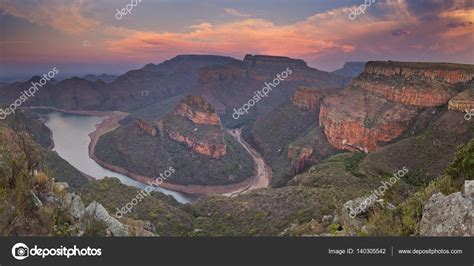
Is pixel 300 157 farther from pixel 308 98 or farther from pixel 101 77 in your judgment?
pixel 101 77

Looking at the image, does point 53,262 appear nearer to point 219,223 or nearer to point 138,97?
point 219,223

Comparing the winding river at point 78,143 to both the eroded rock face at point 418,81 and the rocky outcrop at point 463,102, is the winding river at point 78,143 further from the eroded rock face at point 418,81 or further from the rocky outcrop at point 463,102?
the rocky outcrop at point 463,102

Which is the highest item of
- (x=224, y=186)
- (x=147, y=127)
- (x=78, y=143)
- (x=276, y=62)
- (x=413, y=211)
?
(x=276, y=62)

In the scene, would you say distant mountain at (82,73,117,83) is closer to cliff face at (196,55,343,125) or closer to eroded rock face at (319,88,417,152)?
cliff face at (196,55,343,125)

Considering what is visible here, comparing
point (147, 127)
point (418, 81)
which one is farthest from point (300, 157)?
point (147, 127)

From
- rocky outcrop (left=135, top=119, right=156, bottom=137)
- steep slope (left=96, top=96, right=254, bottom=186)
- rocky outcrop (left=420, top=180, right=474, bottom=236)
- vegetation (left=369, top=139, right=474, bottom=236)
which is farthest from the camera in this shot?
rocky outcrop (left=135, top=119, right=156, bottom=137)

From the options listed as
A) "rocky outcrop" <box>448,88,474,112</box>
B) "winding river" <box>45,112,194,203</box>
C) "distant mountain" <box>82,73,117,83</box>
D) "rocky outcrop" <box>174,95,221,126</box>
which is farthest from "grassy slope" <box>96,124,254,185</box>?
"distant mountain" <box>82,73,117,83</box>

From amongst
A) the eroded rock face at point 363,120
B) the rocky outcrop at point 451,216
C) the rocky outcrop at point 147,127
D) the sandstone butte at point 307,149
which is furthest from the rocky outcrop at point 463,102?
the rocky outcrop at point 147,127
